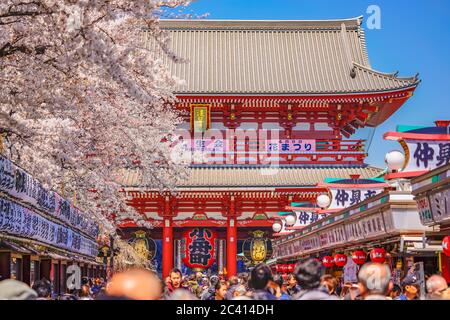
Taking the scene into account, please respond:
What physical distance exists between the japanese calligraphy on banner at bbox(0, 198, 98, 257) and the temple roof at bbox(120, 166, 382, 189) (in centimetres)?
1520

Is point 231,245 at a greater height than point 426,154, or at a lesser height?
greater

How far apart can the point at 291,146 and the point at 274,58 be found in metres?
7.49

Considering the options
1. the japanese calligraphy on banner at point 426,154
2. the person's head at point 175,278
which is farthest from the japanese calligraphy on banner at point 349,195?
the person's head at point 175,278

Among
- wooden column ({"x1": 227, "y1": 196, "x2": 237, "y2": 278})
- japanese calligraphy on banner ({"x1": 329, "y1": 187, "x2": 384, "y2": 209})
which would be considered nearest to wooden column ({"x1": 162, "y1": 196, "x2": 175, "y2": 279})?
wooden column ({"x1": 227, "y1": 196, "x2": 237, "y2": 278})

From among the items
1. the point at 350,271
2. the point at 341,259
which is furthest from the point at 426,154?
the point at 350,271

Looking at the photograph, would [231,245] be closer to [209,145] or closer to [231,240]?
[231,240]

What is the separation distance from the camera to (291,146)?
1448 inches

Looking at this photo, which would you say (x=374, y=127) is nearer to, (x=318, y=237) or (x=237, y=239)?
(x=237, y=239)

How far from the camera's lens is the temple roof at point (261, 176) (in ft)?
116

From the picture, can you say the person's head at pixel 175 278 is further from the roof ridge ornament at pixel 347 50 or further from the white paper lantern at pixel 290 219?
the roof ridge ornament at pixel 347 50

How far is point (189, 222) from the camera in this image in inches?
1495

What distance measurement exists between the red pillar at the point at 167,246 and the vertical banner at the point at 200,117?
466cm

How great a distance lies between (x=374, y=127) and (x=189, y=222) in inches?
433

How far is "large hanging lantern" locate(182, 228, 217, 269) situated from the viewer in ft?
126
